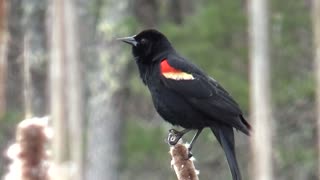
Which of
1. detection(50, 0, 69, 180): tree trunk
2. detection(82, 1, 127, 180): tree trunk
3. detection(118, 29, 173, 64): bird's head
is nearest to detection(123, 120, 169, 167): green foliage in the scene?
detection(82, 1, 127, 180): tree trunk

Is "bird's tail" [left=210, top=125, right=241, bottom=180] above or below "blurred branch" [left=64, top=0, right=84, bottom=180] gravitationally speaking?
below

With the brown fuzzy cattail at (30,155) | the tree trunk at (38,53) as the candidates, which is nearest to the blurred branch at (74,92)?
the tree trunk at (38,53)

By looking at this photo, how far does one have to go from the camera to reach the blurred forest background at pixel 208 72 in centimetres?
1169

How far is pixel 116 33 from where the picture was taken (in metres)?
12.4

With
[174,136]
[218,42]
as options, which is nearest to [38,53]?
[218,42]

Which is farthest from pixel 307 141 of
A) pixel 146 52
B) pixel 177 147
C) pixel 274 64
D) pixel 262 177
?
pixel 177 147

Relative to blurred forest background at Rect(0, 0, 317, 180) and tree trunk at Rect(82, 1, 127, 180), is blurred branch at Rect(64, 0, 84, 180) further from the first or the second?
tree trunk at Rect(82, 1, 127, 180)

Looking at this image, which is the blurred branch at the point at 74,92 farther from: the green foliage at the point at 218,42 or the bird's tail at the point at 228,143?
the bird's tail at the point at 228,143

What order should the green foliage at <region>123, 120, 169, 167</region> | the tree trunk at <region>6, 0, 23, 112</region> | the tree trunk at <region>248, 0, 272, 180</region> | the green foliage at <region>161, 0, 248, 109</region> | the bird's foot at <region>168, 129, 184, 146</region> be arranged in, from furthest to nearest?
the green foliage at <region>123, 120, 169, 167</region>
the tree trunk at <region>6, 0, 23, 112</region>
the green foliage at <region>161, 0, 248, 109</region>
the tree trunk at <region>248, 0, 272, 180</region>
the bird's foot at <region>168, 129, 184, 146</region>

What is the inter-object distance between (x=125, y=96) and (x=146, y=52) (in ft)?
31.8

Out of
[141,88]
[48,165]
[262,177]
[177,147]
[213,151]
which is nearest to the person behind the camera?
[48,165]

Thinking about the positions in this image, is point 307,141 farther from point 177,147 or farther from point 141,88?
point 177,147

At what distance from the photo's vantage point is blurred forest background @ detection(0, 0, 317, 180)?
1169 cm

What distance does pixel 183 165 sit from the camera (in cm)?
221
